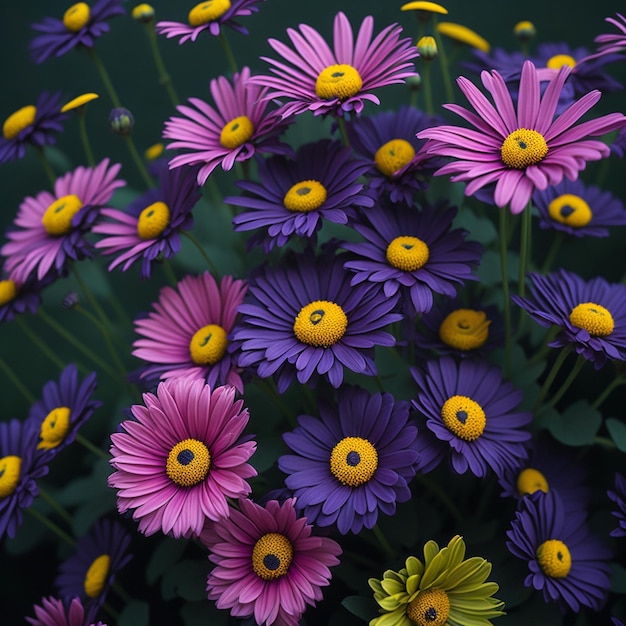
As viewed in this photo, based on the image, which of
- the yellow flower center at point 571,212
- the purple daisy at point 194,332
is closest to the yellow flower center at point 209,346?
the purple daisy at point 194,332

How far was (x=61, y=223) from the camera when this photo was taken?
2.14 ft

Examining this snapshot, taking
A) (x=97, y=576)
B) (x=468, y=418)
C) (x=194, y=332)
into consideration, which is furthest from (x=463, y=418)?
(x=97, y=576)

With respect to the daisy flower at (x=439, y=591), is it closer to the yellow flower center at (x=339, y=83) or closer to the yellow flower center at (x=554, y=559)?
the yellow flower center at (x=554, y=559)

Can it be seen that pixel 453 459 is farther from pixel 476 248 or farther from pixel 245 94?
pixel 245 94

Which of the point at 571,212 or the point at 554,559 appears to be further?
the point at 571,212

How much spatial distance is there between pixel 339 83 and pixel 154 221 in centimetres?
18

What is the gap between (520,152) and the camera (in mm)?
476

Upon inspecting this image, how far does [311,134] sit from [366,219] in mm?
205

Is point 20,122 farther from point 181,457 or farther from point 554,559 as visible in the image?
point 554,559

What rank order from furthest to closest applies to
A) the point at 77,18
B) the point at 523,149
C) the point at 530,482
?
the point at 77,18 → the point at 530,482 → the point at 523,149

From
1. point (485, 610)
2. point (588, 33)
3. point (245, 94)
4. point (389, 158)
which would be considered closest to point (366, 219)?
point (389, 158)

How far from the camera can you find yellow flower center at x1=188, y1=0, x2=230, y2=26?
0.61 metres

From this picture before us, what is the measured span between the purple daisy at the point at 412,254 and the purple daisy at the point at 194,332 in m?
0.11

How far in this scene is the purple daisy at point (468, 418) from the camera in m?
0.51
